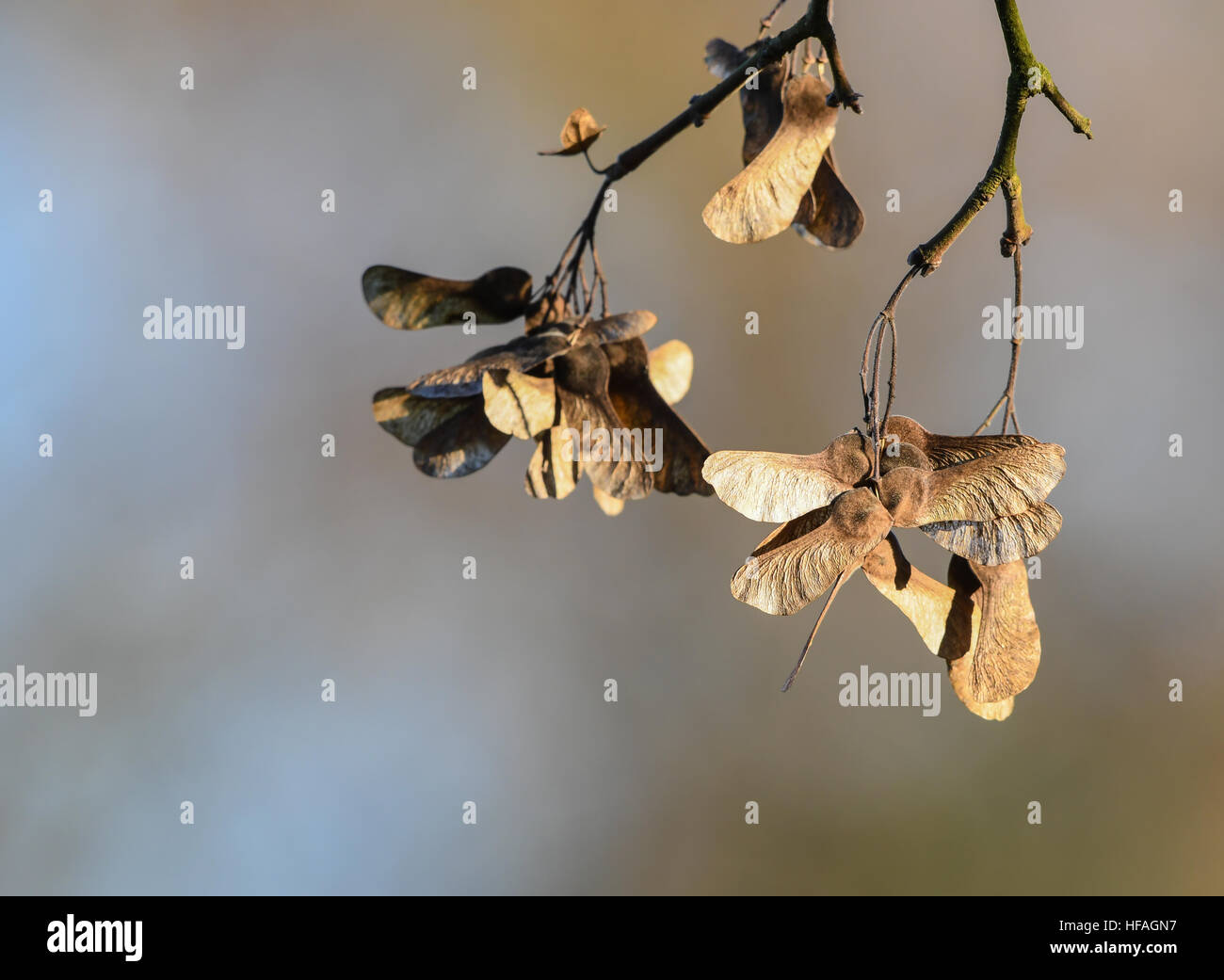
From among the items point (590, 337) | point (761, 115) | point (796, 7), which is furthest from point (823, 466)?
point (796, 7)

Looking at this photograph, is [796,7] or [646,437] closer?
[646,437]

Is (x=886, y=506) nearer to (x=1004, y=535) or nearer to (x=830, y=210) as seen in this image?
(x=1004, y=535)

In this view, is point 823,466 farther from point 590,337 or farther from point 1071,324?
point 1071,324

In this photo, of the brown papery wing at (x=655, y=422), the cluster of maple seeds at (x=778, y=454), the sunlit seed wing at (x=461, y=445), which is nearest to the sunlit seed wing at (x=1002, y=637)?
the cluster of maple seeds at (x=778, y=454)

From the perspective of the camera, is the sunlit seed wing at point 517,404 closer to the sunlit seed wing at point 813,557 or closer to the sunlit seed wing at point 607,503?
the sunlit seed wing at point 607,503

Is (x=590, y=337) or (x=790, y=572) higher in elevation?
(x=590, y=337)

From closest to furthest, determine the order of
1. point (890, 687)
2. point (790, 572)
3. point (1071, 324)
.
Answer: point (790, 572) < point (1071, 324) < point (890, 687)
